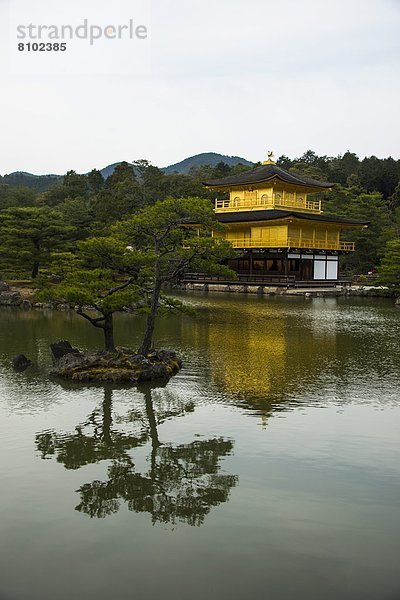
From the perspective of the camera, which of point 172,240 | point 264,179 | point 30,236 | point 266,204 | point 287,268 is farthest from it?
point 266,204

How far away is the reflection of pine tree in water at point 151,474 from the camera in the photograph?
22.5 feet

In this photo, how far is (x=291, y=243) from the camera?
39.9 m

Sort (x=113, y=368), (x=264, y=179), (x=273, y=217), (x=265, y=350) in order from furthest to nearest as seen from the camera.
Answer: (x=264, y=179)
(x=273, y=217)
(x=265, y=350)
(x=113, y=368)

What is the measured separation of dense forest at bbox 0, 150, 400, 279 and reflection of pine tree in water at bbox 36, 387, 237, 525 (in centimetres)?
1938

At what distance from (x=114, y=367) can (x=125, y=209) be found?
4001cm

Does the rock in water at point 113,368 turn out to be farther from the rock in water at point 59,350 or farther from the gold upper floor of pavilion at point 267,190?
the gold upper floor of pavilion at point 267,190

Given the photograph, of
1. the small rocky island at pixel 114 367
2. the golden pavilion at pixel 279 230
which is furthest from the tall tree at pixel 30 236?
the small rocky island at pixel 114 367

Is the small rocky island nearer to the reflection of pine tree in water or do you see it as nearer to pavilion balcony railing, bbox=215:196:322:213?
the reflection of pine tree in water

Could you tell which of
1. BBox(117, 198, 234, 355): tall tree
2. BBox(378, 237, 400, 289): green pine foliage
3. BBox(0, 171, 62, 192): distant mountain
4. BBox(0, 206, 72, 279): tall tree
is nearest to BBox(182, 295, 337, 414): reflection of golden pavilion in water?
BBox(117, 198, 234, 355): tall tree

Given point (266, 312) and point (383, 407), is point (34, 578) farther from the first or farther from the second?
point (266, 312)

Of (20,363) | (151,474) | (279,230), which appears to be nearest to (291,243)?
(279,230)

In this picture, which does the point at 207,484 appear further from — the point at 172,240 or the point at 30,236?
the point at 30,236

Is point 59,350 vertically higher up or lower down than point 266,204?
lower down

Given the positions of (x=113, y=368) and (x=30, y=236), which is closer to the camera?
(x=113, y=368)
